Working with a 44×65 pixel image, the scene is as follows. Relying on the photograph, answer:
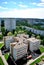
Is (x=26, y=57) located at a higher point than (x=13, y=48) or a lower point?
lower

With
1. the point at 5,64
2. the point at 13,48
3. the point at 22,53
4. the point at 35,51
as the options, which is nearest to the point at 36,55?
the point at 35,51

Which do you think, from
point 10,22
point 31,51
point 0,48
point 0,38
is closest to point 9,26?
point 10,22

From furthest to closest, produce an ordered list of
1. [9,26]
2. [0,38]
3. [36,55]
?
[9,26] < [0,38] < [36,55]

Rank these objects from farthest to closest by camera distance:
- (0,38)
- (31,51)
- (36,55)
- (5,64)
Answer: (0,38) → (31,51) → (36,55) → (5,64)

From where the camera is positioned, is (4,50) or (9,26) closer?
(4,50)

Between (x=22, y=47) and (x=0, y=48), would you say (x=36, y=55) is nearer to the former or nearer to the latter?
(x=22, y=47)

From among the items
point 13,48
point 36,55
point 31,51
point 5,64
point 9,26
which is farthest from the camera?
point 9,26

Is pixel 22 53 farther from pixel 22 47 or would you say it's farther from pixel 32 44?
pixel 32 44

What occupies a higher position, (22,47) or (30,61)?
(22,47)

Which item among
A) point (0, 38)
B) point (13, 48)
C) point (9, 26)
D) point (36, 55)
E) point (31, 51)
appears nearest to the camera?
point (13, 48)
